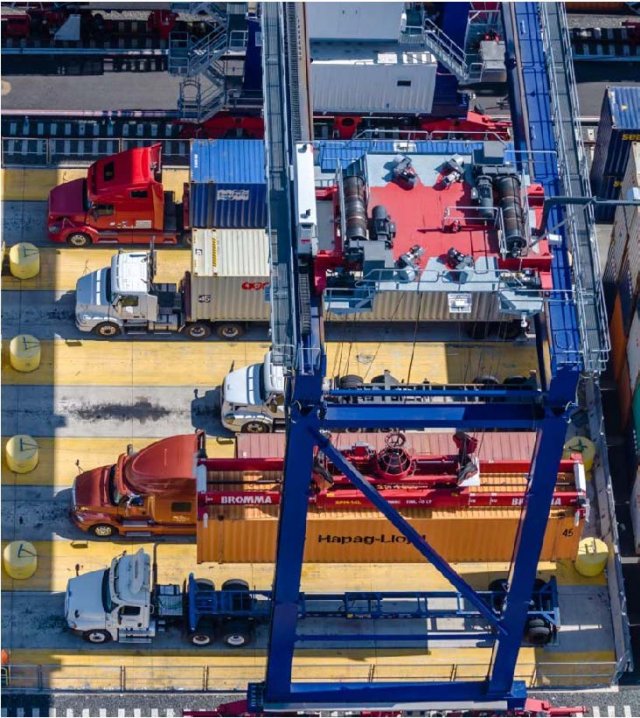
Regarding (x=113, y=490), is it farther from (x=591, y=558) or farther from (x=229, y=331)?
(x=591, y=558)

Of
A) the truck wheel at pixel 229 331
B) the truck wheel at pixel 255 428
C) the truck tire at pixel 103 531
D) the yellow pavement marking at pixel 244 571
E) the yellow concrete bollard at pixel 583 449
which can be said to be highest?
the truck wheel at pixel 229 331

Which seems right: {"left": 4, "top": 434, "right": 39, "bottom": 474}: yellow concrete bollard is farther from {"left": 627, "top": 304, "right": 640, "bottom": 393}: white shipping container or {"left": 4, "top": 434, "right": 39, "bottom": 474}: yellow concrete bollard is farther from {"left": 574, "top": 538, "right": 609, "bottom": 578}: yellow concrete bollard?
{"left": 627, "top": 304, "right": 640, "bottom": 393}: white shipping container

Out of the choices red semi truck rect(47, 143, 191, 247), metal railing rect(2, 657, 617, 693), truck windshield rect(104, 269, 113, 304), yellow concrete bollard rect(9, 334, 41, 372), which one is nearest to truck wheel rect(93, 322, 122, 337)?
truck windshield rect(104, 269, 113, 304)

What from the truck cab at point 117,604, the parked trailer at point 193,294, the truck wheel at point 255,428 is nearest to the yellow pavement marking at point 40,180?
the parked trailer at point 193,294

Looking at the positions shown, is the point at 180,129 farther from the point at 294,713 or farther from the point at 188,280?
the point at 294,713

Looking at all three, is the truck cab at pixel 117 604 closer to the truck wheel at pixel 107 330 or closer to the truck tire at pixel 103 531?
the truck tire at pixel 103 531

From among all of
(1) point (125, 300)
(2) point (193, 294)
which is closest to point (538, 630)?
(2) point (193, 294)
